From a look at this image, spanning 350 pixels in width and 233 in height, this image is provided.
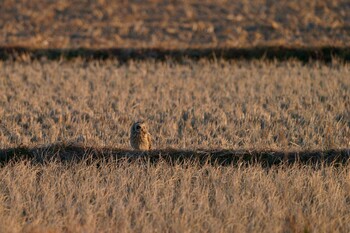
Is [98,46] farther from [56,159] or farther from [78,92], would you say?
[56,159]

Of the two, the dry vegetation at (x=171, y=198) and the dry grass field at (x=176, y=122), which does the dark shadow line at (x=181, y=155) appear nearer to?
the dry grass field at (x=176, y=122)

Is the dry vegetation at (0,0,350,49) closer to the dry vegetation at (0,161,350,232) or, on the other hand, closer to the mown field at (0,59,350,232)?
the mown field at (0,59,350,232)

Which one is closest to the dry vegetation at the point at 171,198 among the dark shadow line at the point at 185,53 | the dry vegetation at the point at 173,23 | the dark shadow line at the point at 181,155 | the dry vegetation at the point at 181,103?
the dark shadow line at the point at 181,155

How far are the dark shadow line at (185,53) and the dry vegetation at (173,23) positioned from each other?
1.24 ft

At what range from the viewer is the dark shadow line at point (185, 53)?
57.8 feet

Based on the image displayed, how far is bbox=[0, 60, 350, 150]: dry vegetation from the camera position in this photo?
35.1 ft

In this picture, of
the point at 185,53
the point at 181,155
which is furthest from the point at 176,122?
the point at 185,53

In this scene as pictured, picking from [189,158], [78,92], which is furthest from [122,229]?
[78,92]

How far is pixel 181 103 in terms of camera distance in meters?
13.0

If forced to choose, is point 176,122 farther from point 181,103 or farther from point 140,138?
point 140,138

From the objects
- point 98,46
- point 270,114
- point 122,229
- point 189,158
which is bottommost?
point 98,46

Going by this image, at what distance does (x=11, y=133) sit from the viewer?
1082 cm

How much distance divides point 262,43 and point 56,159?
10.5 meters

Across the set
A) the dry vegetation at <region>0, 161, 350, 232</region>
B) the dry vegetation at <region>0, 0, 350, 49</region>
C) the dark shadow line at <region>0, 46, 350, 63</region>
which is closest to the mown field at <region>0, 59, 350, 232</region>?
the dry vegetation at <region>0, 161, 350, 232</region>
